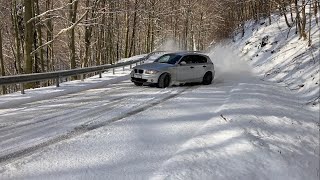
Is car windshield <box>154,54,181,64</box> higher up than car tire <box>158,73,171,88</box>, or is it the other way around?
car windshield <box>154,54,181,64</box>

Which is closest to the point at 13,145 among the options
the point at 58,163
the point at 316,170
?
the point at 58,163

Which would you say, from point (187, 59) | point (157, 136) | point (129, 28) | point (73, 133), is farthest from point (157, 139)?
point (129, 28)

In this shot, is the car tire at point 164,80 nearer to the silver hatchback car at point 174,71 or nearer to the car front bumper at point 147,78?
the silver hatchback car at point 174,71

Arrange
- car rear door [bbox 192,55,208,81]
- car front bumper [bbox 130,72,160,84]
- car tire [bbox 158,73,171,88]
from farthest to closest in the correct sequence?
1. car rear door [bbox 192,55,208,81]
2. car tire [bbox 158,73,171,88]
3. car front bumper [bbox 130,72,160,84]

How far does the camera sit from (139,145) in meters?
6.40

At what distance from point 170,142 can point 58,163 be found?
230 centimetres

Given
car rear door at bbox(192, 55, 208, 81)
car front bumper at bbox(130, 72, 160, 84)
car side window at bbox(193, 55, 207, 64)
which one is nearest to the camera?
car front bumper at bbox(130, 72, 160, 84)

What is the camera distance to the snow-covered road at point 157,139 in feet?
17.4

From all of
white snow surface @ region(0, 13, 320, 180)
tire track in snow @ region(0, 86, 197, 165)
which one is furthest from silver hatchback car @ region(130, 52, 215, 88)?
tire track in snow @ region(0, 86, 197, 165)

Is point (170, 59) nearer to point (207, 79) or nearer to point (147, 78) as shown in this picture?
point (147, 78)

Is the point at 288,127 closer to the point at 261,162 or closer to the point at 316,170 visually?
the point at 316,170

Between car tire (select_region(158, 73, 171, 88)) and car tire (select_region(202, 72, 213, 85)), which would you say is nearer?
car tire (select_region(158, 73, 171, 88))

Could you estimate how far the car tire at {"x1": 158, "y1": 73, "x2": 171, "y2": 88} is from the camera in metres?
14.4

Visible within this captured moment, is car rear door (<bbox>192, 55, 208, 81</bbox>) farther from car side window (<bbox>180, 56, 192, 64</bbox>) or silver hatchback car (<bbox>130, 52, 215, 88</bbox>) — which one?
car side window (<bbox>180, 56, 192, 64</bbox>)
